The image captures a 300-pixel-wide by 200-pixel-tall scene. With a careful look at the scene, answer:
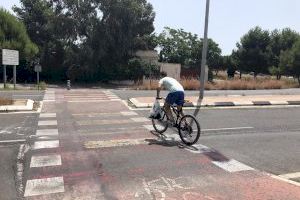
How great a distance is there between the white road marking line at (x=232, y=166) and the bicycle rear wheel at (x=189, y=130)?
5.31ft

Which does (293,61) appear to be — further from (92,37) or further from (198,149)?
(198,149)

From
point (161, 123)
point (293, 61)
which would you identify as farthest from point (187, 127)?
point (293, 61)

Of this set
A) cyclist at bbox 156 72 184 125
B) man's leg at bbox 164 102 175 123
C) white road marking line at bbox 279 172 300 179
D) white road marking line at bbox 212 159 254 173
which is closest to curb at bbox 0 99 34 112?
man's leg at bbox 164 102 175 123

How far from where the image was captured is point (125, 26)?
146 ft

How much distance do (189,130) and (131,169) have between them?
106 inches

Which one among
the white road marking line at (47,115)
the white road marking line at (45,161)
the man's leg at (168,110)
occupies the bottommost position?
the white road marking line at (45,161)

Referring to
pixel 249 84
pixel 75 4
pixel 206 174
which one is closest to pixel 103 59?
pixel 75 4

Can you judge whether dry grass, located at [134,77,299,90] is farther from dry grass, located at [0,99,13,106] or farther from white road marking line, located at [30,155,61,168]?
white road marking line, located at [30,155,61,168]

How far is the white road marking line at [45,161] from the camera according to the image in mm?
7935

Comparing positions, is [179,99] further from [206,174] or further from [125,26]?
[125,26]

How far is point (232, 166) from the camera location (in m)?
8.01

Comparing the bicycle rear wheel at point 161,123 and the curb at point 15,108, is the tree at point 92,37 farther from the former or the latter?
the bicycle rear wheel at point 161,123

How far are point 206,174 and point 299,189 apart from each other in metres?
1.56

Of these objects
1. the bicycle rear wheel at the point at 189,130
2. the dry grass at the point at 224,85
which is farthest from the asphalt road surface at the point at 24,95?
the bicycle rear wheel at the point at 189,130
